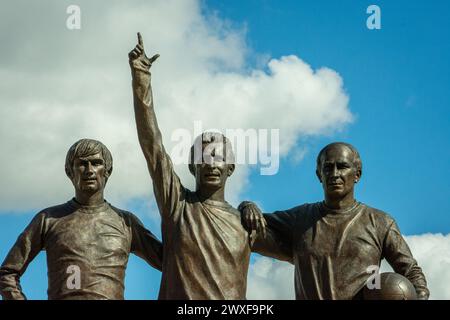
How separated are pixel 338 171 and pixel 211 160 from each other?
1.64 metres

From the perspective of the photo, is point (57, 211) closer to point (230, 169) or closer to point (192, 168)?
point (192, 168)

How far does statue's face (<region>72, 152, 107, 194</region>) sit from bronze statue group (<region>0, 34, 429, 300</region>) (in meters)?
0.01

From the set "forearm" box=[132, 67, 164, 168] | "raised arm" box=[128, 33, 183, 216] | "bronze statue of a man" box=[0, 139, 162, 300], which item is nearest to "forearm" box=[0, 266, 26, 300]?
"bronze statue of a man" box=[0, 139, 162, 300]

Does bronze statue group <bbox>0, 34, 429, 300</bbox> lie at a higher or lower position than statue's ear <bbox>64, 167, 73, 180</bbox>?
lower

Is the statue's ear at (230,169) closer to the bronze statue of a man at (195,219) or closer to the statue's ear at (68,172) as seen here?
the bronze statue of a man at (195,219)

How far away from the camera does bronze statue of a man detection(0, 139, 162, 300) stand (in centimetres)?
1484

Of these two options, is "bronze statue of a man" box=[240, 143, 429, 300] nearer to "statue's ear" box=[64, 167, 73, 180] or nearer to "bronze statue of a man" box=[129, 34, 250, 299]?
"bronze statue of a man" box=[129, 34, 250, 299]

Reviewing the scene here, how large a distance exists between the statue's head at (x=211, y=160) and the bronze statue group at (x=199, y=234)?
15 mm

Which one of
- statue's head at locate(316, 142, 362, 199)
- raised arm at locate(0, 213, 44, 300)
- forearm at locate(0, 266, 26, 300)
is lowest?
forearm at locate(0, 266, 26, 300)

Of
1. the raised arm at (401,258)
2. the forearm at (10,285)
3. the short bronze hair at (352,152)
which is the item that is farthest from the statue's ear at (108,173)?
the raised arm at (401,258)

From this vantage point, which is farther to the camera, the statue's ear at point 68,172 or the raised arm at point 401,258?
the statue's ear at point 68,172

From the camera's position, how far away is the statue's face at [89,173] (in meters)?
15.3

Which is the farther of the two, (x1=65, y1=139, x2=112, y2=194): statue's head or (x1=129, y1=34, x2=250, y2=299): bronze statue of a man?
(x1=65, y1=139, x2=112, y2=194): statue's head
